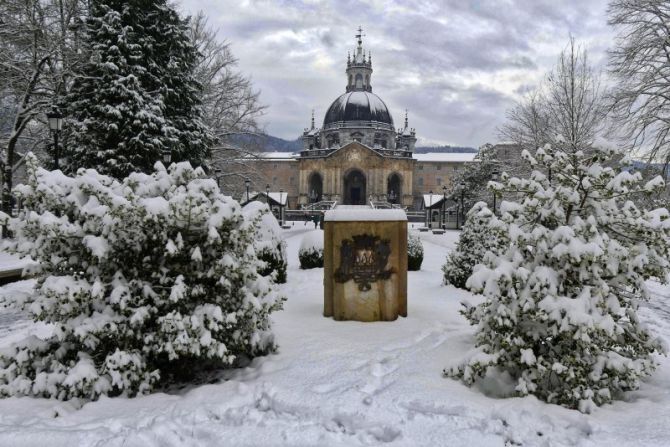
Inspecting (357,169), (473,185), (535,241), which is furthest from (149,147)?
(357,169)

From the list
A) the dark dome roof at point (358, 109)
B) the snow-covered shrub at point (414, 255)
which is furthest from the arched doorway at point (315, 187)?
the snow-covered shrub at point (414, 255)

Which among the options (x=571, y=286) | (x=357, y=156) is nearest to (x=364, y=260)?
(x=571, y=286)

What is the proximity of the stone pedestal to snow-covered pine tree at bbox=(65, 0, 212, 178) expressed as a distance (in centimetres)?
1315

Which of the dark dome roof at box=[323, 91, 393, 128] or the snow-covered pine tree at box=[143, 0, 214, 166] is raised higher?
the dark dome roof at box=[323, 91, 393, 128]

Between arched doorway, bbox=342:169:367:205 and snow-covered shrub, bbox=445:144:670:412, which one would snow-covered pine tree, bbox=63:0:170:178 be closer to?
snow-covered shrub, bbox=445:144:670:412

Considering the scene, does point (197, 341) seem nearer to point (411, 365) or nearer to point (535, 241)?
point (411, 365)

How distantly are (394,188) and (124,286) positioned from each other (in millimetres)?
71711

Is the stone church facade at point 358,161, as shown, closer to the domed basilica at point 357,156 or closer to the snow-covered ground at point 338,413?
the domed basilica at point 357,156

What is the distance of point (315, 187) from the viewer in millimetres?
75812

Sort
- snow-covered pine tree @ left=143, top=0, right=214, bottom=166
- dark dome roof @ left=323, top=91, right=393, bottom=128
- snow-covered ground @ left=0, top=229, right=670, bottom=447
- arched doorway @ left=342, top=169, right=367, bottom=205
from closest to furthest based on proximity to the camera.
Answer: snow-covered ground @ left=0, top=229, right=670, bottom=447
snow-covered pine tree @ left=143, top=0, right=214, bottom=166
arched doorway @ left=342, top=169, right=367, bottom=205
dark dome roof @ left=323, top=91, right=393, bottom=128

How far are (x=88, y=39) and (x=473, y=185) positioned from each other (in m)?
35.5

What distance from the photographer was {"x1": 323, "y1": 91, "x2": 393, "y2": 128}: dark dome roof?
75.7m

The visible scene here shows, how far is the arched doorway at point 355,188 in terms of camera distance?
72188 mm

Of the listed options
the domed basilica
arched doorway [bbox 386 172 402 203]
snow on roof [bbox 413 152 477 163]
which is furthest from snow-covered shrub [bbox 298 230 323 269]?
snow on roof [bbox 413 152 477 163]
